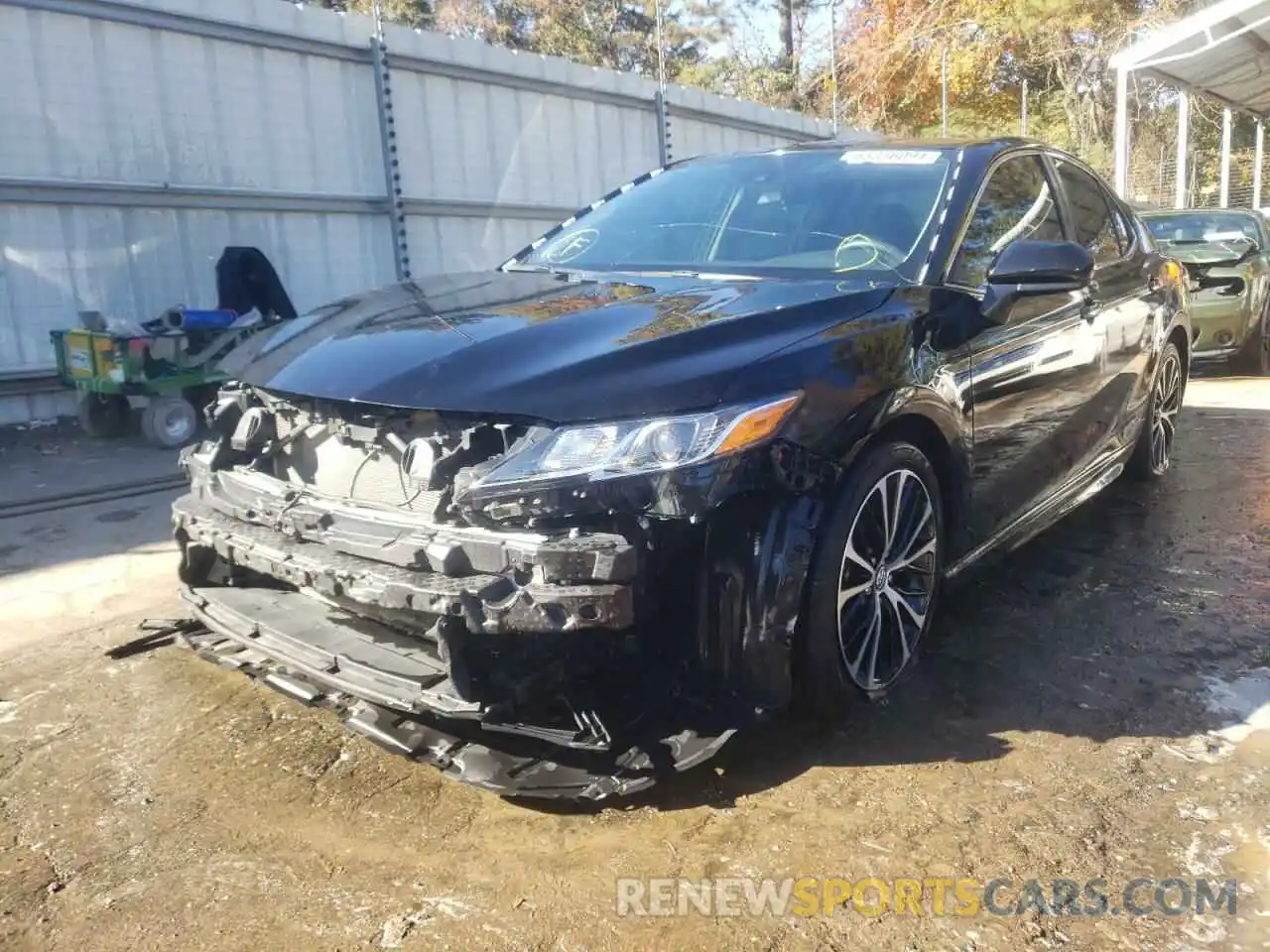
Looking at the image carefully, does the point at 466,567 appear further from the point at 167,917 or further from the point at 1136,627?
the point at 1136,627

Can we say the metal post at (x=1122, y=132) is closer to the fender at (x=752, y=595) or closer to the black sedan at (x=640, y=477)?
the black sedan at (x=640, y=477)

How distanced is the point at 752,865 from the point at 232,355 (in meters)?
2.11

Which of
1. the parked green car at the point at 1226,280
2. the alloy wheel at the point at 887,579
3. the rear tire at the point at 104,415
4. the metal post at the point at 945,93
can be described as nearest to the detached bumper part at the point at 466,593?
the alloy wheel at the point at 887,579

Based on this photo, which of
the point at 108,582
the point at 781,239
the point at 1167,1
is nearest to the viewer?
the point at 781,239

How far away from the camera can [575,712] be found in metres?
2.30

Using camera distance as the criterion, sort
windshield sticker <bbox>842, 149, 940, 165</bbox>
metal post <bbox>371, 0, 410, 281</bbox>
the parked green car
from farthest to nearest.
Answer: metal post <bbox>371, 0, 410, 281</bbox>, the parked green car, windshield sticker <bbox>842, 149, 940, 165</bbox>

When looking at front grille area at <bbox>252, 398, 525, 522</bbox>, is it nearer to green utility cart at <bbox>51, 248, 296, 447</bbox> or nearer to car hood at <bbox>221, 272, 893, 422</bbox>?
car hood at <bbox>221, 272, 893, 422</bbox>

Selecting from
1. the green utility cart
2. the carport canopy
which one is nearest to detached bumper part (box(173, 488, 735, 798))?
the green utility cart

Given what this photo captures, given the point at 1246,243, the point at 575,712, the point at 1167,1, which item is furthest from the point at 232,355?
the point at 1167,1

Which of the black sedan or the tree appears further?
the tree

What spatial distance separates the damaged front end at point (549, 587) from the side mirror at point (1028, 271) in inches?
41.8

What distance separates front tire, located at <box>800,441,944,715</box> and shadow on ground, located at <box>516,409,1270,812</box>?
0.13 metres

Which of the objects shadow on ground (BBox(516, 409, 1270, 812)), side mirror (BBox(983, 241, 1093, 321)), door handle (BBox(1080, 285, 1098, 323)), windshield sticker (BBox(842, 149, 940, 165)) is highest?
windshield sticker (BBox(842, 149, 940, 165))

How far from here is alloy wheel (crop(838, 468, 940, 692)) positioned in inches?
107
